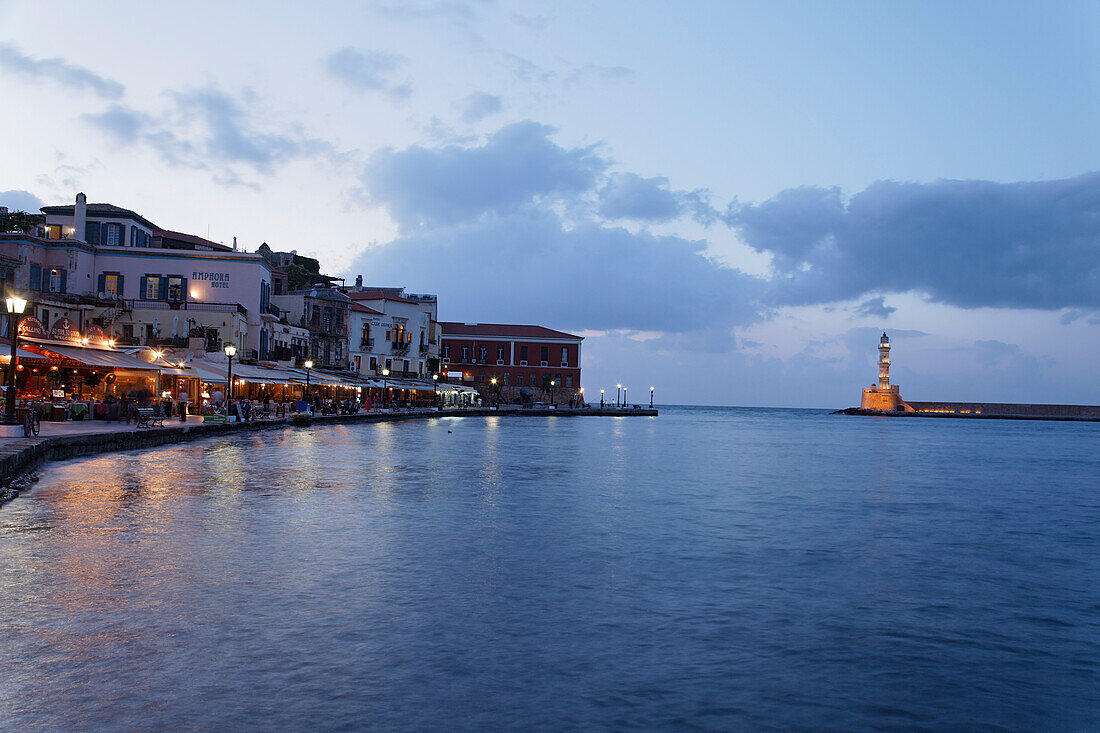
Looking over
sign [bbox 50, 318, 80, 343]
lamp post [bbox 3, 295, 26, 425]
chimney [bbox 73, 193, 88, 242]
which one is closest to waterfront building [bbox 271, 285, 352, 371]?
chimney [bbox 73, 193, 88, 242]

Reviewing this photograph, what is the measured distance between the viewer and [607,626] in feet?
28.2

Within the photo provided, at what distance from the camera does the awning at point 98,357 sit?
28250 mm

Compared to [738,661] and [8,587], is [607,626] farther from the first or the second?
[8,587]

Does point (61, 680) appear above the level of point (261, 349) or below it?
below

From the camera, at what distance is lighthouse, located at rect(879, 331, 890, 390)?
15100 centimetres

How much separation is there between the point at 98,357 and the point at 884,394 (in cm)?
15576

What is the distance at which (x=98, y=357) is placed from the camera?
2998 cm

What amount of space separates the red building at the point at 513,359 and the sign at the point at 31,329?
7747cm

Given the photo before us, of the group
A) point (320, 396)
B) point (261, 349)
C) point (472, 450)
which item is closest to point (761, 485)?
point (472, 450)

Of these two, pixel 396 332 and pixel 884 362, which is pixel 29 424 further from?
pixel 884 362

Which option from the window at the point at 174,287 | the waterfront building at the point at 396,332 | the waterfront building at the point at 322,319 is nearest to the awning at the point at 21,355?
the window at the point at 174,287

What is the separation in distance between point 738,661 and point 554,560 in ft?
15.4

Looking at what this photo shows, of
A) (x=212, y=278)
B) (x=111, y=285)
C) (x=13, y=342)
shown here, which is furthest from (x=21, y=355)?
(x=212, y=278)

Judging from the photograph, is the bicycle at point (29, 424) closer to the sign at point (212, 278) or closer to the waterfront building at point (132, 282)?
the waterfront building at point (132, 282)
